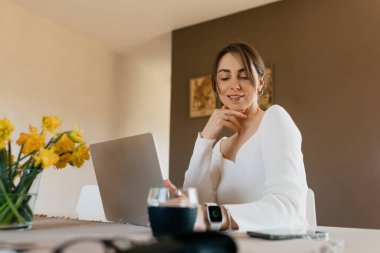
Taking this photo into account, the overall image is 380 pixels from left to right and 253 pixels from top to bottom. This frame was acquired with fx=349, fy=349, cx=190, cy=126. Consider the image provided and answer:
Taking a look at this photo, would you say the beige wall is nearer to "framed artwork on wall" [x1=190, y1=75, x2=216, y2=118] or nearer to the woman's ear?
Answer: "framed artwork on wall" [x1=190, y1=75, x2=216, y2=118]

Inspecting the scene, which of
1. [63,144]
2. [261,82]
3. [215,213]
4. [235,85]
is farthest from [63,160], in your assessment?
[261,82]

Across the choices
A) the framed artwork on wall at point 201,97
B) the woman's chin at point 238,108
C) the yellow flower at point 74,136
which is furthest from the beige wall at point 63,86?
the yellow flower at point 74,136

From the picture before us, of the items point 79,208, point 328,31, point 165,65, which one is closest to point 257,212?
point 79,208

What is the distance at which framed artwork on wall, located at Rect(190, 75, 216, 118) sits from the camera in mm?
3121

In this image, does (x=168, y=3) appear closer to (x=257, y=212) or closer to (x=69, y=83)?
(x=69, y=83)

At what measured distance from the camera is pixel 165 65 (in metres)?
4.46

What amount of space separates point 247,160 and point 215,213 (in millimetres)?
400

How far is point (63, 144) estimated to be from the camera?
804 mm

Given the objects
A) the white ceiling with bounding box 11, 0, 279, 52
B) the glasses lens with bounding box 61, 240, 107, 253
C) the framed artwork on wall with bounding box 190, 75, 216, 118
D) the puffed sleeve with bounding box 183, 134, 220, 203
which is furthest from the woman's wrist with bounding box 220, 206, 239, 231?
Answer: the white ceiling with bounding box 11, 0, 279, 52

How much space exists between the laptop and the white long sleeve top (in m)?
0.19

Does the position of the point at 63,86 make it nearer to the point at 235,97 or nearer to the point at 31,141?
the point at 235,97

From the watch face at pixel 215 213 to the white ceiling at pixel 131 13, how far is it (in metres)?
2.51

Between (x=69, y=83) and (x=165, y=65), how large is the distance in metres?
1.38

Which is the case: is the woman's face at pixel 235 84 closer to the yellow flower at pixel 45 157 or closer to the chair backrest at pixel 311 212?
the chair backrest at pixel 311 212
